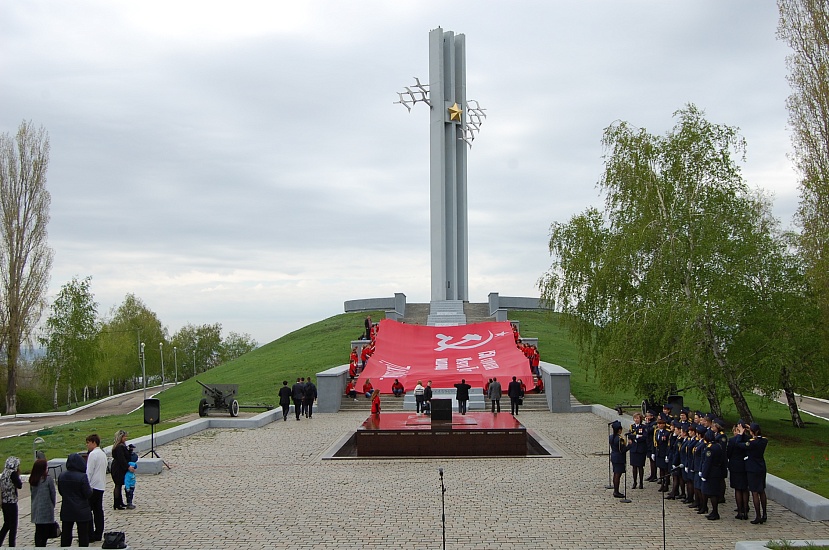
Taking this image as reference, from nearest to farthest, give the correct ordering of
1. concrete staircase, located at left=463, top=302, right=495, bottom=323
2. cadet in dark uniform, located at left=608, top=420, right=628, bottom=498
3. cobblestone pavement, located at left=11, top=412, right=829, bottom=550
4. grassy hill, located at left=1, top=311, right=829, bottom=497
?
1. cobblestone pavement, located at left=11, top=412, right=829, bottom=550
2. cadet in dark uniform, located at left=608, top=420, right=628, bottom=498
3. grassy hill, located at left=1, top=311, right=829, bottom=497
4. concrete staircase, located at left=463, top=302, right=495, bottom=323

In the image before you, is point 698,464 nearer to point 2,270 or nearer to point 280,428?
point 280,428

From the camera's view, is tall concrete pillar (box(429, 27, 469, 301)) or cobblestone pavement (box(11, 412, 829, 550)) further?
tall concrete pillar (box(429, 27, 469, 301))

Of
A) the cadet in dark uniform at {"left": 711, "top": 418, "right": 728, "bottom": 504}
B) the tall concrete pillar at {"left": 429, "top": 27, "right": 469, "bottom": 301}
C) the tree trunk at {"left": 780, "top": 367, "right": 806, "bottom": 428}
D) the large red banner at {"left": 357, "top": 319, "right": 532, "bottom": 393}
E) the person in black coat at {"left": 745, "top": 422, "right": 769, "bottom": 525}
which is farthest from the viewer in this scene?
the tall concrete pillar at {"left": 429, "top": 27, "right": 469, "bottom": 301}

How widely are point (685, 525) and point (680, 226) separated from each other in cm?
1079

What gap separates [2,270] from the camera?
4300 centimetres

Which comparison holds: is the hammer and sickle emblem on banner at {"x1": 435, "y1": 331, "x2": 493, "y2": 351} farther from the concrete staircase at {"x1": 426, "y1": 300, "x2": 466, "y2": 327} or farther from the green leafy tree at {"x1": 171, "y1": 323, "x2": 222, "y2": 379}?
the green leafy tree at {"x1": 171, "y1": 323, "x2": 222, "y2": 379}

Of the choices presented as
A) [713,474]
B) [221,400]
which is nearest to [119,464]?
[713,474]

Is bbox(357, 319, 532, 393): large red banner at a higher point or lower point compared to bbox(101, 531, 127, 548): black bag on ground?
higher

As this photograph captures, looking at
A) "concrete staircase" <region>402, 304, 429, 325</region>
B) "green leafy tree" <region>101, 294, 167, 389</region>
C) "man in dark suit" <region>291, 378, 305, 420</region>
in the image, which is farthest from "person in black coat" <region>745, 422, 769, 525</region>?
"green leafy tree" <region>101, 294, 167, 389</region>

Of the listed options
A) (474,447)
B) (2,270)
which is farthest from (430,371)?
(2,270)

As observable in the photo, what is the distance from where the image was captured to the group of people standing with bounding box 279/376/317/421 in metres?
26.1

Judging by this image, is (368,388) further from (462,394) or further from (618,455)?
(618,455)

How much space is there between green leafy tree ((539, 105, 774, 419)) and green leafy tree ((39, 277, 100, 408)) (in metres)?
35.7

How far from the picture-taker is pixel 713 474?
457 inches
